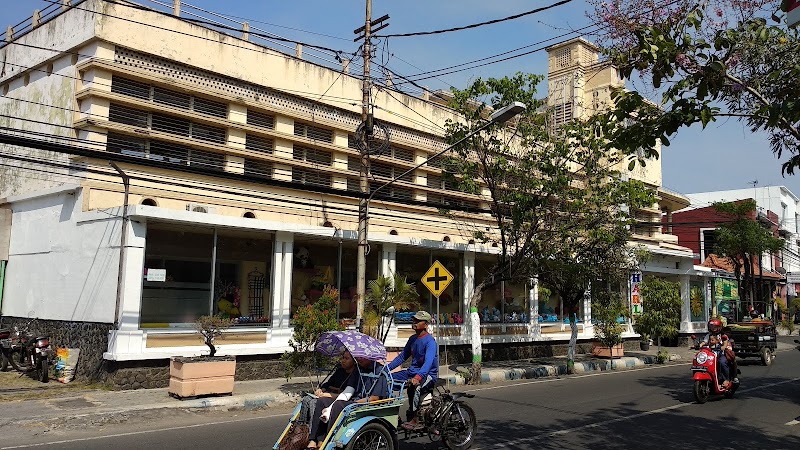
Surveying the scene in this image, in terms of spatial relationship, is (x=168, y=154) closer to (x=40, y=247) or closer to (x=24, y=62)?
(x=40, y=247)

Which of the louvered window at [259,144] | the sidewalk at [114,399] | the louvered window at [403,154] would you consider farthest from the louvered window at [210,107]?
the sidewalk at [114,399]

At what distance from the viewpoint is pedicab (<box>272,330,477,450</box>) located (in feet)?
21.2

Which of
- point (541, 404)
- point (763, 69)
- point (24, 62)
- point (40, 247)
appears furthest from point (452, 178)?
point (24, 62)

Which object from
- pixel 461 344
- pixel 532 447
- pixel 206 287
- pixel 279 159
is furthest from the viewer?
pixel 279 159

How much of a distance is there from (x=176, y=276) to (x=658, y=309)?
61.2 ft

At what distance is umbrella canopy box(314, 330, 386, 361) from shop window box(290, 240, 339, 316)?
10963 mm

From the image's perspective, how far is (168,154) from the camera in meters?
21.1

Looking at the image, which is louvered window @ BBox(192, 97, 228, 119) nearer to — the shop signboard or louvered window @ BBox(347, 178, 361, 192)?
louvered window @ BBox(347, 178, 361, 192)

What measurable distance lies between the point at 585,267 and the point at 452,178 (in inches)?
216

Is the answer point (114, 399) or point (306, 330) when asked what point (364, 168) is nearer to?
point (306, 330)

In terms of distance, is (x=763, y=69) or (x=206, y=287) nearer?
(x=763, y=69)

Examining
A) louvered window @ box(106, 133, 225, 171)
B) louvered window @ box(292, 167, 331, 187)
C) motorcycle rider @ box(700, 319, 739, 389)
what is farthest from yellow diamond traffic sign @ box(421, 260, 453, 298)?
louvered window @ box(292, 167, 331, 187)

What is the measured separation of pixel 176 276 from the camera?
15492mm

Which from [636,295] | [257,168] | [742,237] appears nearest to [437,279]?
[257,168]
